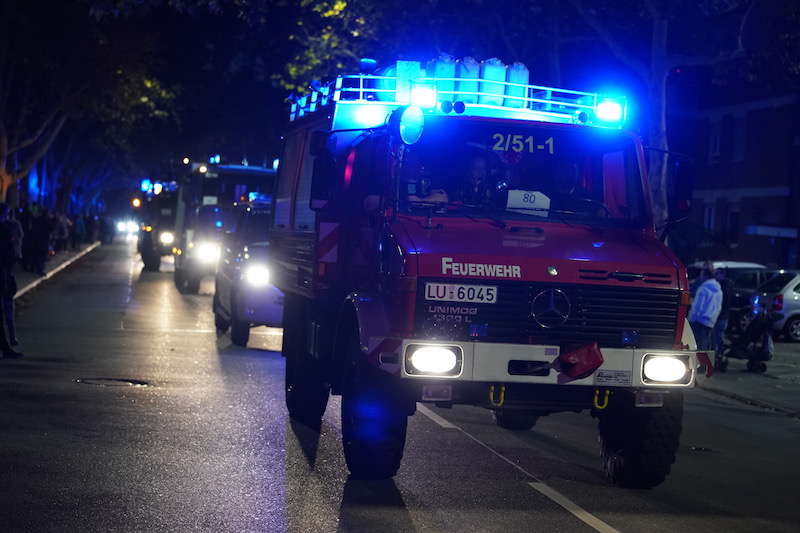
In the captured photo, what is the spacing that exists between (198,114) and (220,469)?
39.5 metres

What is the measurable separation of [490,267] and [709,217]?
1449 inches

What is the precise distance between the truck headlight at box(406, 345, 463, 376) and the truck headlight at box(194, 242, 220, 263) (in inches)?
883

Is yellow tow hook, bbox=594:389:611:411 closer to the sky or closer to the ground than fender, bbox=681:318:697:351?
closer to the ground

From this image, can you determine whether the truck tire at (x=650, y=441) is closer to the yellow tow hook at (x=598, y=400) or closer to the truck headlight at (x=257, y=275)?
the yellow tow hook at (x=598, y=400)

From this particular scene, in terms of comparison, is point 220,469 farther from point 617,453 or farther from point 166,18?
point 166,18

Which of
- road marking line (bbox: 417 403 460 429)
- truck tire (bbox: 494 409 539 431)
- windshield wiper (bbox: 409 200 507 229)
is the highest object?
windshield wiper (bbox: 409 200 507 229)

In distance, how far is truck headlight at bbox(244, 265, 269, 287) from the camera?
1827 centimetres

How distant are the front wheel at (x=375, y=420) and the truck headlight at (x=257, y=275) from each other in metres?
9.38

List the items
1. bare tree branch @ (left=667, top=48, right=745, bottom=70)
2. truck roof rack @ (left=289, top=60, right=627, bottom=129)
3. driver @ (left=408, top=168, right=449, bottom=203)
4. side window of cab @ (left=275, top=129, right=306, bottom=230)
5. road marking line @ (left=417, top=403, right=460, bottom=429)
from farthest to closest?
bare tree branch @ (left=667, top=48, right=745, bottom=70)
side window of cab @ (left=275, top=129, right=306, bottom=230)
road marking line @ (left=417, top=403, right=460, bottom=429)
truck roof rack @ (left=289, top=60, right=627, bottom=129)
driver @ (left=408, top=168, right=449, bottom=203)

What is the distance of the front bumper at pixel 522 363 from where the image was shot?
8500 millimetres

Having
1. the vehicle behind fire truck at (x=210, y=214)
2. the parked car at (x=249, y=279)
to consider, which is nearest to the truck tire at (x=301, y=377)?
the parked car at (x=249, y=279)

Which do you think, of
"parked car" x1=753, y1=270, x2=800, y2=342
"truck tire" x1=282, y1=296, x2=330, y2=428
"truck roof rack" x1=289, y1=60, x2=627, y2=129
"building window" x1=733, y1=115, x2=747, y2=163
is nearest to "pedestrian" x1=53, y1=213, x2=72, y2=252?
"building window" x1=733, y1=115, x2=747, y2=163

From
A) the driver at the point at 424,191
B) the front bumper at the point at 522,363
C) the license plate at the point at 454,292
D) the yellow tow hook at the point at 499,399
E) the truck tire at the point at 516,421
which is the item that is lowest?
the truck tire at the point at 516,421

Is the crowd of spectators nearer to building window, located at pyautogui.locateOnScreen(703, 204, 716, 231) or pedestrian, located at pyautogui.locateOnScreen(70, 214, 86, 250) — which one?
pedestrian, located at pyautogui.locateOnScreen(70, 214, 86, 250)
